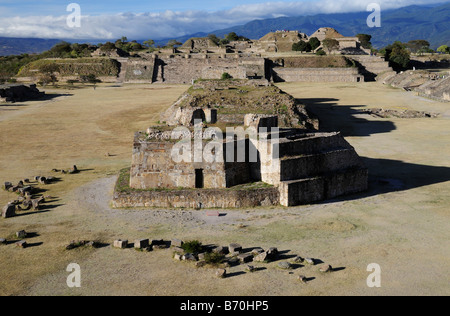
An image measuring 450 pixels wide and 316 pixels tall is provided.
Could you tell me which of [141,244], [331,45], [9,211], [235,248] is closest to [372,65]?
[331,45]

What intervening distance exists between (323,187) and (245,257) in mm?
6148

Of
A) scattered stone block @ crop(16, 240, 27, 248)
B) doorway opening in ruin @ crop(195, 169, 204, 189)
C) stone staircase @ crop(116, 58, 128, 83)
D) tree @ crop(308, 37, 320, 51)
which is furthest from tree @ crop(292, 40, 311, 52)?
scattered stone block @ crop(16, 240, 27, 248)

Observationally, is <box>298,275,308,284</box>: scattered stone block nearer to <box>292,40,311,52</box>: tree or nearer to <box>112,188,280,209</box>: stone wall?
<box>112,188,280,209</box>: stone wall

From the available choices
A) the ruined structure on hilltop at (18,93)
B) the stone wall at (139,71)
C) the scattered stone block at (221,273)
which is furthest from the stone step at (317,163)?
the stone wall at (139,71)

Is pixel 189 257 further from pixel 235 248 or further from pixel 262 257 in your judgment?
pixel 262 257

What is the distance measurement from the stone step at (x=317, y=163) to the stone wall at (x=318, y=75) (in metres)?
48.0

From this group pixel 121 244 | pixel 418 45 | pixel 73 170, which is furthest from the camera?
pixel 418 45

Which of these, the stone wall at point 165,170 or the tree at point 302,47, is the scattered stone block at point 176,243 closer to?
the stone wall at point 165,170

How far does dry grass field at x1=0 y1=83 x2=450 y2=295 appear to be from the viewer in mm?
10828

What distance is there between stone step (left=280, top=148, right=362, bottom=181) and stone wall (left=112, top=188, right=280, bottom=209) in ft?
2.94

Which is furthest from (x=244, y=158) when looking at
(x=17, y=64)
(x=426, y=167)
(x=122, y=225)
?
(x=17, y=64)

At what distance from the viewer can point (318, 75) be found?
214ft

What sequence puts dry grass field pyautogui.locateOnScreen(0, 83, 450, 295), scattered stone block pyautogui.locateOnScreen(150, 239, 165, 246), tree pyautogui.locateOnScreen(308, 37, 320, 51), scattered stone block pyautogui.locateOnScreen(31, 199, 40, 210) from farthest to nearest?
tree pyautogui.locateOnScreen(308, 37, 320, 51), scattered stone block pyautogui.locateOnScreen(31, 199, 40, 210), scattered stone block pyautogui.locateOnScreen(150, 239, 165, 246), dry grass field pyautogui.locateOnScreen(0, 83, 450, 295)

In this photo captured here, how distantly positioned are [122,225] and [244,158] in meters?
5.29
